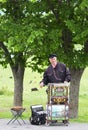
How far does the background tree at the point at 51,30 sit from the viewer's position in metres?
21.6

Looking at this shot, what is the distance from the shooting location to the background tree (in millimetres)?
21562

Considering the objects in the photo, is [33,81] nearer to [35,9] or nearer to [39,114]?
[35,9]

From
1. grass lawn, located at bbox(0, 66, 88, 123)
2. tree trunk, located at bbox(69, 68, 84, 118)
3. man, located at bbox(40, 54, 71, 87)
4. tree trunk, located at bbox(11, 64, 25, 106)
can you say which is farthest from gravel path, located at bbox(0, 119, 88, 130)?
grass lawn, located at bbox(0, 66, 88, 123)

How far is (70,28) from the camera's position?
21.6m

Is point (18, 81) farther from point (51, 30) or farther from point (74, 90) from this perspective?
point (51, 30)

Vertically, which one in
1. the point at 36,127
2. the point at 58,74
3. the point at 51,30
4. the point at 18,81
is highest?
the point at 51,30

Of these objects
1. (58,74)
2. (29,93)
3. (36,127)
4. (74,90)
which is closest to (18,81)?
(74,90)

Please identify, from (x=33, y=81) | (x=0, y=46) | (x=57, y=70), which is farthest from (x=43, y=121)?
(x=33, y=81)

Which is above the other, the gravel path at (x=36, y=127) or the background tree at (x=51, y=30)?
the background tree at (x=51, y=30)

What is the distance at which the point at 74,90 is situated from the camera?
2419cm

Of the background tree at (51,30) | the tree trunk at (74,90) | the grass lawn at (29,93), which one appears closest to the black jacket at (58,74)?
the background tree at (51,30)

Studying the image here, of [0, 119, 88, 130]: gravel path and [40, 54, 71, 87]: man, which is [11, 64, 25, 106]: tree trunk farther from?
[0, 119, 88, 130]: gravel path

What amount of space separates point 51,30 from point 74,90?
3.22 meters

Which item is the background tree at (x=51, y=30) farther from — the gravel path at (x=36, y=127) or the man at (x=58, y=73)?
the gravel path at (x=36, y=127)
